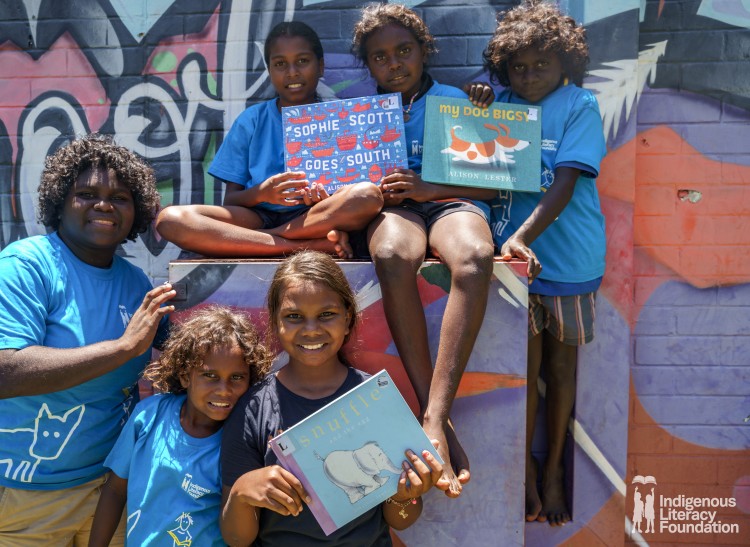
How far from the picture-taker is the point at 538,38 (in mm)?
2799

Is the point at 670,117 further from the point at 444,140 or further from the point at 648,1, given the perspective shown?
the point at 444,140

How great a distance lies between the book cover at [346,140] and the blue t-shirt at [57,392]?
94 centimetres

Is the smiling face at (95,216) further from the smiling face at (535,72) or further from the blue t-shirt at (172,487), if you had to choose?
the smiling face at (535,72)

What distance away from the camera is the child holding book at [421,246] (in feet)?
6.96

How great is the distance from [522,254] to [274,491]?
1.20 m

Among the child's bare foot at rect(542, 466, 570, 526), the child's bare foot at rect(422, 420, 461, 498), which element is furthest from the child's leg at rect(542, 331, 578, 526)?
the child's bare foot at rect(422, 420, 461, 498)

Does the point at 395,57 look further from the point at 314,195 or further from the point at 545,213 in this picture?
the point at 545,213

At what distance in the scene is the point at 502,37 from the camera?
9.45 ft

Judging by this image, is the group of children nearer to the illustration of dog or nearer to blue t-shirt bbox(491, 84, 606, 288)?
blue t-shirt bbox(491, 84, 606, 288)

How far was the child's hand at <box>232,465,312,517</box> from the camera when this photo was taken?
1833mm

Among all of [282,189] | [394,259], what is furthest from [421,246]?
[282,189]

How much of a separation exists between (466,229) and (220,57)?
1790 mm

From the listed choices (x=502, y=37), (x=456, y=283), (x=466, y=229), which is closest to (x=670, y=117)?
(x=502, y=37)

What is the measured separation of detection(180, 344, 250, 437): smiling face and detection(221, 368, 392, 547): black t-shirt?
0.07 metres
